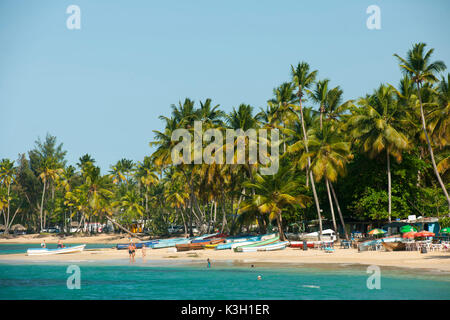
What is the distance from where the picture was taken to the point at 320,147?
4566 cm

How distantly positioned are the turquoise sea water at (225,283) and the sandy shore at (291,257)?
277 centimetres

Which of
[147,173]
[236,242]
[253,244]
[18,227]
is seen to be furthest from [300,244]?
[18,227]

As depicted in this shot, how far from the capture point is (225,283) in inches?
1096

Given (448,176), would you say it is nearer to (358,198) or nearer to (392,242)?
(358,198)

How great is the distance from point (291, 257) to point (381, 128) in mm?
16232

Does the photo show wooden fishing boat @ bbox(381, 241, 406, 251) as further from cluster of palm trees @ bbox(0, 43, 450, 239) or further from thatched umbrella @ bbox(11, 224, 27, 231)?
thatched umbrella @ bbox(11, 224, 27, 231)

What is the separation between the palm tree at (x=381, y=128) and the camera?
44500 mm

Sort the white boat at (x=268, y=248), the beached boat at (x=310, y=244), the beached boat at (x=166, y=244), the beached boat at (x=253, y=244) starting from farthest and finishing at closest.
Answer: the beached boat at (x=166, y=244)
the beached boat at (x=253, y=244)
the white boat at (x=268, y=248)
the beached boat at (x=310, y=244)

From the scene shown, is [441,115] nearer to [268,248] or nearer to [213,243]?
[268,248]

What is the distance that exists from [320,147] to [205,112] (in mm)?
20095

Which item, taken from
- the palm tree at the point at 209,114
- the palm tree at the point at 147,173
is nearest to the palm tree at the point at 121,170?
the palm tree at the point at 147,173

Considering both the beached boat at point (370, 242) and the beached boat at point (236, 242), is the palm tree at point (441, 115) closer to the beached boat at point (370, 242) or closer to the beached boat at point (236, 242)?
the beached boat at point (370, 242)
